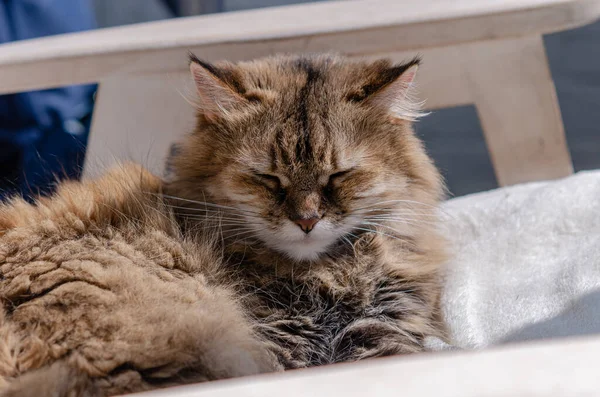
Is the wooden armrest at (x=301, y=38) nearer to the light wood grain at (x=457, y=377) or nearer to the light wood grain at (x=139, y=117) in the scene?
the light wood grain at (x=139, y=117)

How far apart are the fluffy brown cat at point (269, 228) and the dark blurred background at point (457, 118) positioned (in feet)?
3.56

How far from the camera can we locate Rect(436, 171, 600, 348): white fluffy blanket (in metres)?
1.35

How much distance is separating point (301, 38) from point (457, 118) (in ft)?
5.93

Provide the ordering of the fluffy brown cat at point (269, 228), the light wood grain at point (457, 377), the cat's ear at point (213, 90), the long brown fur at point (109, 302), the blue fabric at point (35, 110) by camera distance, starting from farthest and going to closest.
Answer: the blue fabric at point (35, 110)
the cat's ear at point (213, 90)
the fluffy brown cat at point (269, 228)
the long brown fur at point (109, 302)
the light wood grain at point (457, 377)

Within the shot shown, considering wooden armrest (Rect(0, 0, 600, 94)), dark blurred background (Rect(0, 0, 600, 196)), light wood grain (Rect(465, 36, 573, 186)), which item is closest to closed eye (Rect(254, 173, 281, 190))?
wooden armrest (Rect(0, 0, 600, 94))

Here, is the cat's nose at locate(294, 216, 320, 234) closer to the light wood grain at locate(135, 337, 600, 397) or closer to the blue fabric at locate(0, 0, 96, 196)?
the light wood grain at locate(135, 337, 600, 397)

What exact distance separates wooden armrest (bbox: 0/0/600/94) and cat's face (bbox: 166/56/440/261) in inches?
12.9

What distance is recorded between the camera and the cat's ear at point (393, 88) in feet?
4.39

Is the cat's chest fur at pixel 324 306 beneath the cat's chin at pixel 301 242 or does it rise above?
beneath

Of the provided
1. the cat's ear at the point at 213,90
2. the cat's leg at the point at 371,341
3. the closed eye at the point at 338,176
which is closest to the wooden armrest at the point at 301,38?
the cat's ear at the point at 213,90

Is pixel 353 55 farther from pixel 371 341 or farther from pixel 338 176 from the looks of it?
pixel 371 341

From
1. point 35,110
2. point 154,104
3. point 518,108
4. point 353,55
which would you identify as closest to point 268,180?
point 353,55

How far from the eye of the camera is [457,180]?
3.02 m

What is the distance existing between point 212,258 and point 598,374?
829mm
